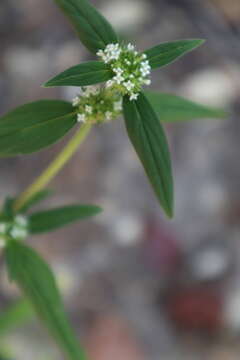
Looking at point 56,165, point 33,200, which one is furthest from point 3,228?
point 56,165

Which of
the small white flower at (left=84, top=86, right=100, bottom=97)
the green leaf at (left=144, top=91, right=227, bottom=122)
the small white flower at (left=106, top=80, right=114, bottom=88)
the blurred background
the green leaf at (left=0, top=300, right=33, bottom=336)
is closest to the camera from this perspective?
the small white flower at (left=106, top=80, right=114, bottom=88)

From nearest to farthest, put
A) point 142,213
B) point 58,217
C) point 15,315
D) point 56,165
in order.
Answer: point 56,165 → point 58,217 → point 15,315 → point 142,213

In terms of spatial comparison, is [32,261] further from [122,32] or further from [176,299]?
[122,32]

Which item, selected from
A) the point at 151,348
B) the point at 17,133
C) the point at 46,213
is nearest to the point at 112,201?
the point at 151,348

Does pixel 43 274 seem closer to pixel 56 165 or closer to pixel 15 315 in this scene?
pixel 56 165

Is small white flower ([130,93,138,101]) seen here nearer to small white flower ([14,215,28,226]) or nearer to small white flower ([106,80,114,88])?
small white flower ([106,80,114,88])

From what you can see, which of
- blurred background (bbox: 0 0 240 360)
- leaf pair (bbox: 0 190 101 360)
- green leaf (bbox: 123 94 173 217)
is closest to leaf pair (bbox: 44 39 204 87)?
green leaf (bbox: 123 94 173 217)
